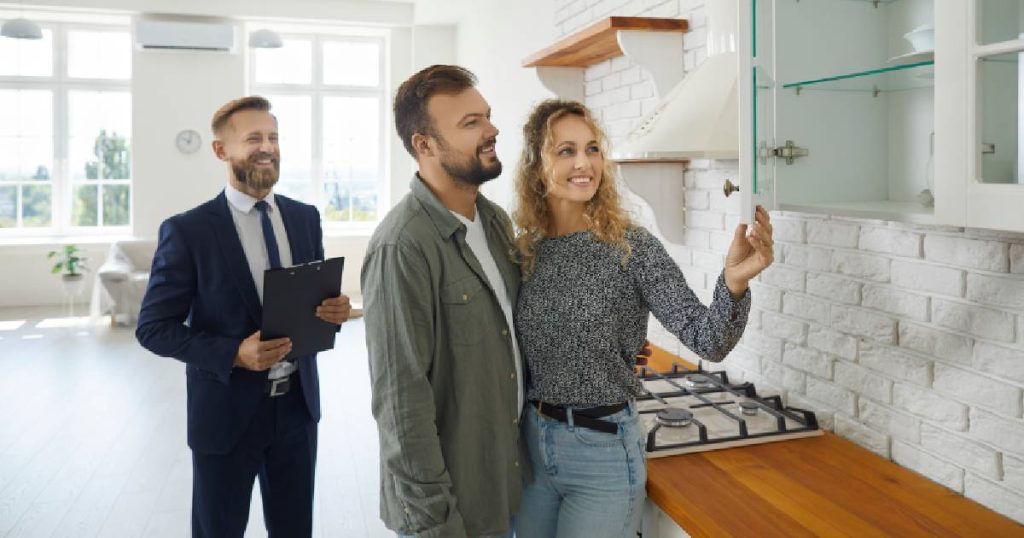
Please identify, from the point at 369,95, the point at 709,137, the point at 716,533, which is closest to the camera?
the point at 716,533

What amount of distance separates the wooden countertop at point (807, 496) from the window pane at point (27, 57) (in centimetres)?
998

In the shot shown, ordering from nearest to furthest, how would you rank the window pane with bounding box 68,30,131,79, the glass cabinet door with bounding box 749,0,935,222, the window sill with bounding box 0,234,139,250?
the glass cabinet door with bounding box 749,0,935,222 → the window sill with bounding box 0,234,139,250 → the window pane with bounding box 68,30,131,79

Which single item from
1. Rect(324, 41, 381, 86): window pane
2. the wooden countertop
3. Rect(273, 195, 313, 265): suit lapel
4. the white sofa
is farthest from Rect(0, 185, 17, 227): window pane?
the wooden countertop

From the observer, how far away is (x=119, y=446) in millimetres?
4184

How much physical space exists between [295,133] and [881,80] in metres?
9.35

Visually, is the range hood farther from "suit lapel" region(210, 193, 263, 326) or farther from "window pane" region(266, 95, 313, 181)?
"window pane" region(266, 95, 313, 181)

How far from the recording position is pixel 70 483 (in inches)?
144

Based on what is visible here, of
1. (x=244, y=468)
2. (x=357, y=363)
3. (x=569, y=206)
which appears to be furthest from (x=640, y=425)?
(x=357, y=363)

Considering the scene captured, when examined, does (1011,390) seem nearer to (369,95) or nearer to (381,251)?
(381,251)

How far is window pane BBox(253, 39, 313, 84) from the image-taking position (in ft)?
32.1

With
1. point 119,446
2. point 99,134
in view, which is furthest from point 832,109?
point 99,134

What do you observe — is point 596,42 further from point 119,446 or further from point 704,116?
point 119,446

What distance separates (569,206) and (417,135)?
1.22ft

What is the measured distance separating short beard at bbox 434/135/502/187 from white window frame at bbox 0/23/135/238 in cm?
868
